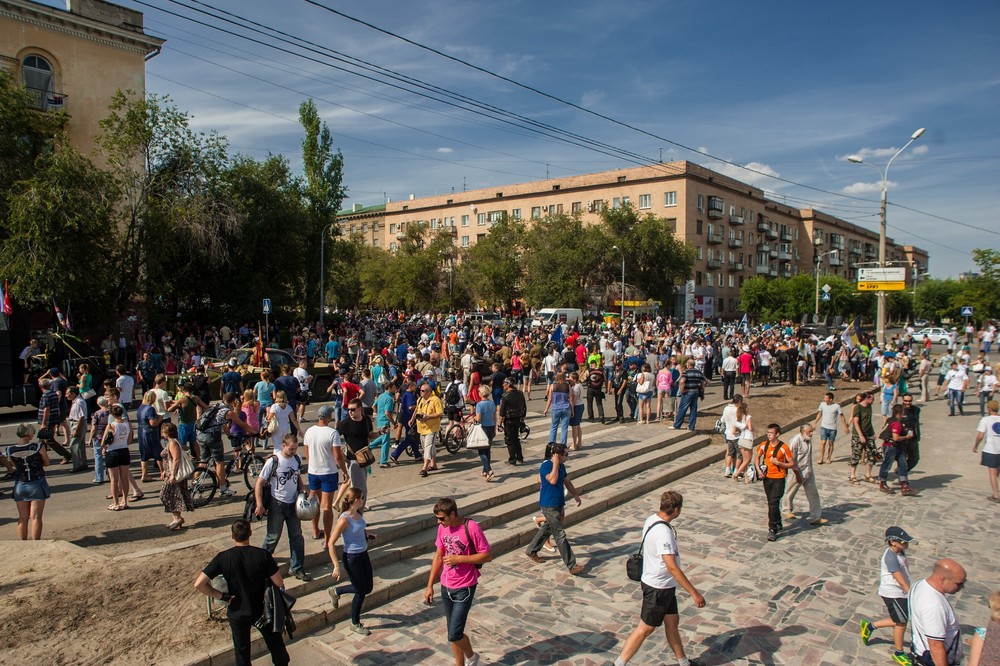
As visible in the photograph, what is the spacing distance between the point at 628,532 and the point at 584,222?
6167 cm

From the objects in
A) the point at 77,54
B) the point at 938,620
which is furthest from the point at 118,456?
the point at 77,54

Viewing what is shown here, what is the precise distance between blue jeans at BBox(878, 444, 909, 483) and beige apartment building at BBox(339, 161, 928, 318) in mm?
46919

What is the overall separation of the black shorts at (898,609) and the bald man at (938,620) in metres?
1.12

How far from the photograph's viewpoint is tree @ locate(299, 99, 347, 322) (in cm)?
3850

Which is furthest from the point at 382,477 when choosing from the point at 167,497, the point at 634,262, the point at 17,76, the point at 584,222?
the point at 584,222

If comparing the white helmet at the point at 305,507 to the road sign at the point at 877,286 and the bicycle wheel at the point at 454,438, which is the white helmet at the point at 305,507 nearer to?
the bicycle wheel at the point at 454,438

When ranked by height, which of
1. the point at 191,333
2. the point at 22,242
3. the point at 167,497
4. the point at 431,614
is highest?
the point at 22,242

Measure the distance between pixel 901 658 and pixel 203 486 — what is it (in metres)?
8.68

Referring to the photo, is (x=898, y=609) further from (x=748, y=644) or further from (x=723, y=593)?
(x=723, y=593)

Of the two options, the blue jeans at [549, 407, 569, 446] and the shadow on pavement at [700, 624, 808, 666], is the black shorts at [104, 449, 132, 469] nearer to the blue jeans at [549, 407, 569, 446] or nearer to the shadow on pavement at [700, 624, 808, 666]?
the blue jeans at [549, 407, 569, 446]

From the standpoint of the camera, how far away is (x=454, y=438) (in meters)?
12.4

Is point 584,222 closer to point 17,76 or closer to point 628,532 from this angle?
point 17,76

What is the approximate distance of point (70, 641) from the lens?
17.7ft

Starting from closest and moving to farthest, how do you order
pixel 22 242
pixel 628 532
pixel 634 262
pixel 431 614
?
pixel 431 614 → pixel 628 532 → pixel 22 242 → pixel 634 262
